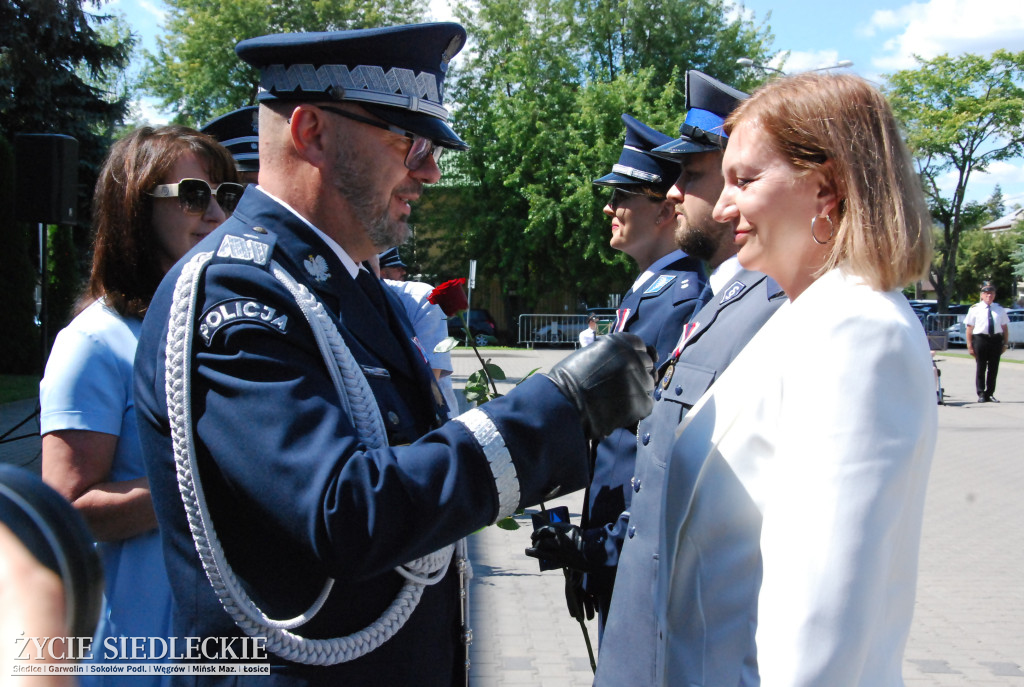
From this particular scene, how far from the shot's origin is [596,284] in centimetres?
3167

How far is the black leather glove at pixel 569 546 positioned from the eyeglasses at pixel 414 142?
123cm

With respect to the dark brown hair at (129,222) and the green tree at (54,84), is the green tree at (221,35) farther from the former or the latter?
the dark brown hair at (129,222)

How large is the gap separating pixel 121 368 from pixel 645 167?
7.08ft

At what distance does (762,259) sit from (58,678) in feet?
4.33

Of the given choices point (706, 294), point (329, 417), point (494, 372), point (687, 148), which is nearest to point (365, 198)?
point (329, 417)

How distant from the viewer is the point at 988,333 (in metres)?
14.8

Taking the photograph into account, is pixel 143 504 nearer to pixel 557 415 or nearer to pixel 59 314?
pixel 557 415

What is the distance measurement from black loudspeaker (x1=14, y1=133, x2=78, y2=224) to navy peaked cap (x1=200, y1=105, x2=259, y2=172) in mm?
5137

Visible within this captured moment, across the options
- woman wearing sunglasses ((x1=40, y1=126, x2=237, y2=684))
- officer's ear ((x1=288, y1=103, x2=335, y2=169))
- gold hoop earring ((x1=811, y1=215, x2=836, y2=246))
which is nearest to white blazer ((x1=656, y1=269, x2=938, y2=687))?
gold hoop earring ((x1=811, y1=215, x2=836, y2=246))

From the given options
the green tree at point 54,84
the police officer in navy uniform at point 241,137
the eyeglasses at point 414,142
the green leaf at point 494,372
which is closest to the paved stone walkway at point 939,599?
the green leaf at point 494,372

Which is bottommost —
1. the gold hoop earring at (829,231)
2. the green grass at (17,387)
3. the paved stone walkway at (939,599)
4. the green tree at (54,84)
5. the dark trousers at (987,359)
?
the green grass at (17,387)

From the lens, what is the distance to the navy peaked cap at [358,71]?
5.50 feet

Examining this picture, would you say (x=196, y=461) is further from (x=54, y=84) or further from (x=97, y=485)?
(x=54, y=84)

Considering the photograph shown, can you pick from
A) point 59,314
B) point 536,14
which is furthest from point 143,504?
point 536,14
